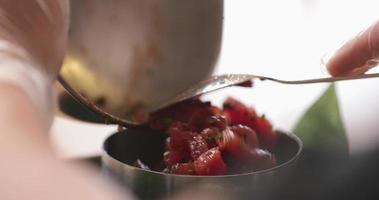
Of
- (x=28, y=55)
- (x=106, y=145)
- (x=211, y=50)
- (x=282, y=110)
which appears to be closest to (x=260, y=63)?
(x=282, y=110)

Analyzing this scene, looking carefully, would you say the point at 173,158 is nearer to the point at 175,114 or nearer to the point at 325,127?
the point at 175,114

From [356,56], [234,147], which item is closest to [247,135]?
[234,147]

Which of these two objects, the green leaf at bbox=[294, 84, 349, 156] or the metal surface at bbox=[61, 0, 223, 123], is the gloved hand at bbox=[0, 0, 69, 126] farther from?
the green leaf at bbox=[294, 84, 349, 156]

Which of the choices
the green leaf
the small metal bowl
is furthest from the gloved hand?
the green leaf

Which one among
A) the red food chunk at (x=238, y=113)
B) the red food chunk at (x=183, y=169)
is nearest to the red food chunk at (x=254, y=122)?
the red food chunk at (x=238, y=113)

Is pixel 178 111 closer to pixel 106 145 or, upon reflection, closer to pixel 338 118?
pixel 106 145
